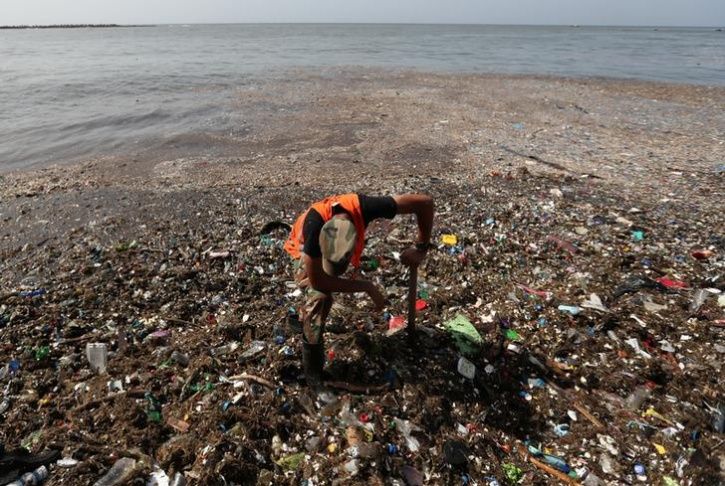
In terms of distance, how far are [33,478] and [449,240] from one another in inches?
201

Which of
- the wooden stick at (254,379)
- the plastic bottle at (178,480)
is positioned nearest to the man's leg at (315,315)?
the wooden stick at (254,379)

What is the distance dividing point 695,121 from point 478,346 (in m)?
14.5

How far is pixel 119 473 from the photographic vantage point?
10.1 feet

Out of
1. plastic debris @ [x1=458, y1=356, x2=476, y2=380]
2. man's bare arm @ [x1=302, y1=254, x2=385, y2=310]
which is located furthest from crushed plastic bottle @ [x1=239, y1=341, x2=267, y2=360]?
plastic debris @ [x1=458, y1=356, x2=476, y2=380]

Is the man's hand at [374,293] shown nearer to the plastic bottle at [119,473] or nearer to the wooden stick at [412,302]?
the wooden stick at [412,302]

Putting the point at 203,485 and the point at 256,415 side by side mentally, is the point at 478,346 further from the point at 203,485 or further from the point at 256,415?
the point at 203,485

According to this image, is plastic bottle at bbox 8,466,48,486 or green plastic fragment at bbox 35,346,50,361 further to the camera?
green plastic fragment at bbox 35,346,50,361

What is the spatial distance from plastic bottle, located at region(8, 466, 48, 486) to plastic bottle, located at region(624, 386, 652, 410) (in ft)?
14.8

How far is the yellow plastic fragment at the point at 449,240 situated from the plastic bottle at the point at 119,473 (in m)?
4.51

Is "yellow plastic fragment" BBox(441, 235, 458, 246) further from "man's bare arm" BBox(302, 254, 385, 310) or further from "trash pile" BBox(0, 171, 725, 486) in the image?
"man's bare arm" BBox(302, 254, 385, 310)

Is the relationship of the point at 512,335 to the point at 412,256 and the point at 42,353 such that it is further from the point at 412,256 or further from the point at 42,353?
the point at 42,353

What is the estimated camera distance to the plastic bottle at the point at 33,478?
297cm

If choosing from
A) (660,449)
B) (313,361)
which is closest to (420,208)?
(313,361)

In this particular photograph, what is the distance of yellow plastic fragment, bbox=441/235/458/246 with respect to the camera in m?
6.22
